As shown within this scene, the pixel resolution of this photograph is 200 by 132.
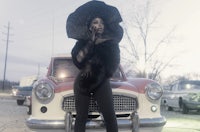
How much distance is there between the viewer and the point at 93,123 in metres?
4.34

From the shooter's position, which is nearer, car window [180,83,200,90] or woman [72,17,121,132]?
woman [72,17,121,132]

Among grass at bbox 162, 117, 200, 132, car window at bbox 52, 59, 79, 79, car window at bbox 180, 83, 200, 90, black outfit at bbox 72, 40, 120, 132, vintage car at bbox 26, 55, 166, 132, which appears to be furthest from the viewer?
car window at bbox 180, 83, 200, 90

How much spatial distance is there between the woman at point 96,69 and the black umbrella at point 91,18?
0.19 ft

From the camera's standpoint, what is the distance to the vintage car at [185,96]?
47.1ft

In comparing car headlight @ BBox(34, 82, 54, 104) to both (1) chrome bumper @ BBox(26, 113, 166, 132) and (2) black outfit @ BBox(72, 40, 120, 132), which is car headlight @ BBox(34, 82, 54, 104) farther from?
(2) black outfit @ BBox(72, 40, 120, 132)

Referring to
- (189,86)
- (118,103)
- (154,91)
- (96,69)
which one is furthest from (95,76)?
(189,86)

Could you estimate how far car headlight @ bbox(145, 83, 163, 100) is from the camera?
484cm

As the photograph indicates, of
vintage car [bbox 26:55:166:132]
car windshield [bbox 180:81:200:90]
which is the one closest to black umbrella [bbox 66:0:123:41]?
vintage car [bbox 26:55:166:132]

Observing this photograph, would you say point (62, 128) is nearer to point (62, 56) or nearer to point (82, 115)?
point (82, 115)

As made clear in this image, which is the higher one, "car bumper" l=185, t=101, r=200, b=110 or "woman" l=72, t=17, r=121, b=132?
"woman" l=72, t=17, r=121, b=132

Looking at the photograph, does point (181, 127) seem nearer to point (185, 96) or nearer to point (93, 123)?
point (93, 123)

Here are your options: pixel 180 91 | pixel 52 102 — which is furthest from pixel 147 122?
pixel 180 91

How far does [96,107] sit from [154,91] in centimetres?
89

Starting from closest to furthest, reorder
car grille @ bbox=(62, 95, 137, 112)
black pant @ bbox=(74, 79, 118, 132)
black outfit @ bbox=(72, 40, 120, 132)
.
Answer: black outfit @ bbox=(72, 40, 120, 132), black pant @ bbox=(74, 79, 118, 132), car grille @ bbox=(62, 95, 137, 112)
